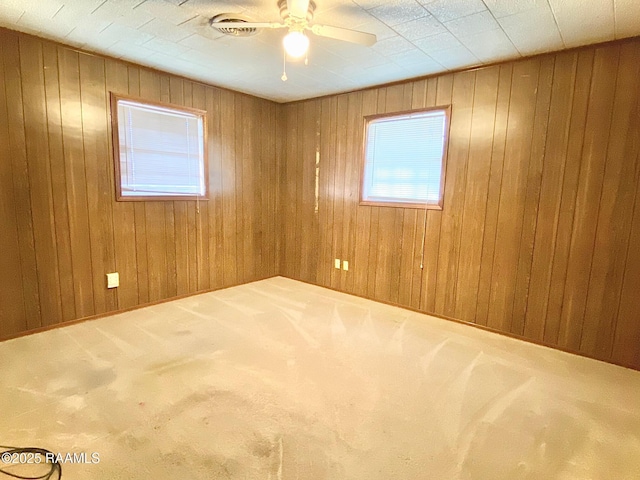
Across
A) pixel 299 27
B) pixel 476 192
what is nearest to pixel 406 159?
pixel 476 192

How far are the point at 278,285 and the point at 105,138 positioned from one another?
8.04 ft

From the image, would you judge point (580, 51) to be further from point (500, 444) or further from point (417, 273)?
point (500, 444)

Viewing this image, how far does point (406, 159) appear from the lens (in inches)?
139

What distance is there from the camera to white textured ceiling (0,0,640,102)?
204 centimetres

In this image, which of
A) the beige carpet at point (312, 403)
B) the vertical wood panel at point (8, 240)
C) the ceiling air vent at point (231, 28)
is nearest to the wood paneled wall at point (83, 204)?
the vertical wood panel at point (8, 240)

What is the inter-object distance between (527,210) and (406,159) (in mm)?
1229

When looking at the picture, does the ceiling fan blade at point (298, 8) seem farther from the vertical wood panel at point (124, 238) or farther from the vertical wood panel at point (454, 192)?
the vertical wood panel at point (124, 238)

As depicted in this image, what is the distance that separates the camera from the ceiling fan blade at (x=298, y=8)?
72.3 inches

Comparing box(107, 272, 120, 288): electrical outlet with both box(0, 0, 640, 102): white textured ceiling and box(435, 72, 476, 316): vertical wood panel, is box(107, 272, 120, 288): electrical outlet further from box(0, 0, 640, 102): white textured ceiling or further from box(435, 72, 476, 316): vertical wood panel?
box(435, 72, 476, 316): vertical wood panel

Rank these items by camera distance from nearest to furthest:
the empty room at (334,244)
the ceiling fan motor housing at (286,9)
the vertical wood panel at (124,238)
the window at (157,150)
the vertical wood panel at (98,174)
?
the empty room at (334,244) < the ceiling fan motor housing at (286,9) < the vertical wood panel at (98,174) < the vertical wood panel at (124,238) < the window at (157,150)

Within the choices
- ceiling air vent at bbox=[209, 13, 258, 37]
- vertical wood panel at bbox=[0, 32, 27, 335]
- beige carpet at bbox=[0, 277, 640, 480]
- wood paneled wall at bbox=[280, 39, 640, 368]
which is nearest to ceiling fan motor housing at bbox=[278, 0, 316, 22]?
ceiling air vent at bbox=[209, 13, 258, 37]

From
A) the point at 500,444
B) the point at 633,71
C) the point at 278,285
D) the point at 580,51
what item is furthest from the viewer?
the point at 278,285

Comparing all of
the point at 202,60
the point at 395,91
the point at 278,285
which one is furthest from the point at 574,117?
the point at 278,285

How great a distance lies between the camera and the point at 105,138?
3.06 m
